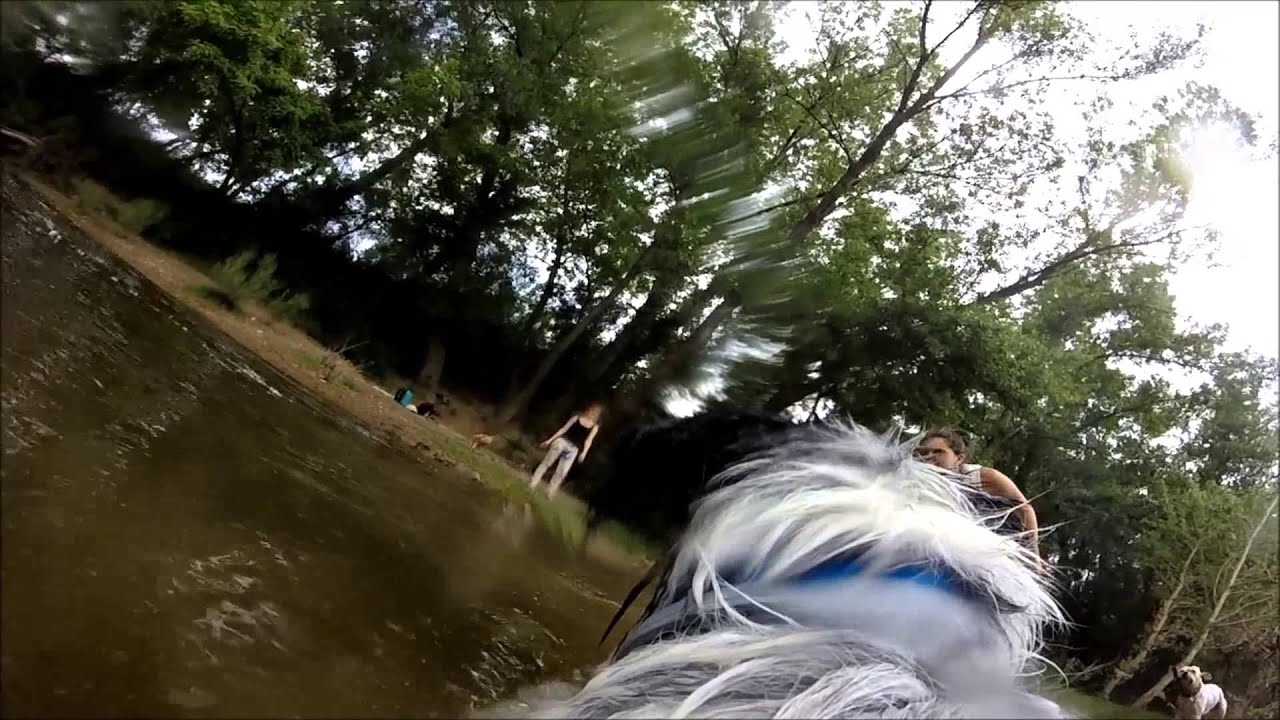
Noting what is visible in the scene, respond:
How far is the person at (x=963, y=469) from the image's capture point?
0.78 metres

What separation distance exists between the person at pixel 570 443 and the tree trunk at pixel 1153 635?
115 cm

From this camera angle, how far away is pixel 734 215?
85 centimetres

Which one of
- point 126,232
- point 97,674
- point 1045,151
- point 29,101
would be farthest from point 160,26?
point 1045,151

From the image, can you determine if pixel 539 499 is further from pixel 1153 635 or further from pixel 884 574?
pixel 1153 635

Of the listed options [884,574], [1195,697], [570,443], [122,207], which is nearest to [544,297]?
[570,443]

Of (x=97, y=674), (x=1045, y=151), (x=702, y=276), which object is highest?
(x=1045, y=151)

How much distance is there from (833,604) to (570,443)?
0.41m

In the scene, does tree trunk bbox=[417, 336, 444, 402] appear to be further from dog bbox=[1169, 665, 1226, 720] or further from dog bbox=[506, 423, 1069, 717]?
dog bbox=[1169, 665, 1226, 720]

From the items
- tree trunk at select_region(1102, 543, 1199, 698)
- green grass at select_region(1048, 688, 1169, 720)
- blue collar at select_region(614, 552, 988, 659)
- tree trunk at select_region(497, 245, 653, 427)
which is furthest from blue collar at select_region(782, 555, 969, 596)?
tree trunk at select_region(1102, 543, 1199, 698)

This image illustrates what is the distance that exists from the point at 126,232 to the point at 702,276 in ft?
2.82

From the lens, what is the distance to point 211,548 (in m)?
0.68

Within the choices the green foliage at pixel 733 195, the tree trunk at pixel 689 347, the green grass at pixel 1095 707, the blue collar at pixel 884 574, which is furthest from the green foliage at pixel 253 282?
the green grass at pixel 1095 707

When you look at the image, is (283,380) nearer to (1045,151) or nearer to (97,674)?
(97,674)

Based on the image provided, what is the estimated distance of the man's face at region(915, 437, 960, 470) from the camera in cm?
80
